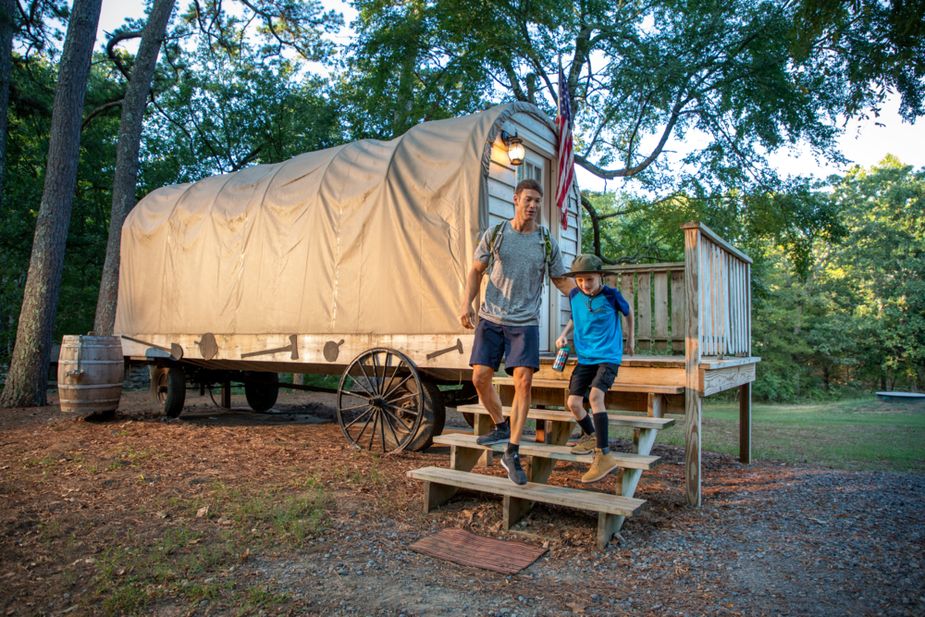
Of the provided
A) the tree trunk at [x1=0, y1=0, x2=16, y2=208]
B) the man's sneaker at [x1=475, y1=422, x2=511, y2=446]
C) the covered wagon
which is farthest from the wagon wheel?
the tree trunk at [x1=0, y1=0, x2=16, y2=208]

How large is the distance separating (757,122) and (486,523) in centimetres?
1083

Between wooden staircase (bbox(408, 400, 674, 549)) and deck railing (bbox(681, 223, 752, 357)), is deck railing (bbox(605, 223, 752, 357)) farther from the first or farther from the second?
wooden staircase (bbox(408, 400, 674, 549))

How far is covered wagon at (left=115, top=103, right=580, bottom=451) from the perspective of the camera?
221 inches

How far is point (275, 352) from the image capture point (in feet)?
21.9

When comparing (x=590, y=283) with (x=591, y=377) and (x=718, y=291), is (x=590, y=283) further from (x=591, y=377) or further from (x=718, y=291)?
(x=718, y=291)

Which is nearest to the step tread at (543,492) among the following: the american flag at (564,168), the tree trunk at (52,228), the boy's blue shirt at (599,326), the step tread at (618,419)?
the step tread at (618,419)

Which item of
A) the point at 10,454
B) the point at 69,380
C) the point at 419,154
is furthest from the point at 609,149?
the point at 10,454

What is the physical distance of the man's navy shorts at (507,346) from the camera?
375cm

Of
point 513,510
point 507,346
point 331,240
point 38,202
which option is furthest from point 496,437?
point 38,202

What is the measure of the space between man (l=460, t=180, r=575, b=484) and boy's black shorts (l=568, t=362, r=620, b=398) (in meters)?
0.43

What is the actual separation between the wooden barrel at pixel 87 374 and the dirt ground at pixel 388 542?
150cm

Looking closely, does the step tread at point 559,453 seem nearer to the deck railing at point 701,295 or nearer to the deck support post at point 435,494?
the deck support post at point 435,494

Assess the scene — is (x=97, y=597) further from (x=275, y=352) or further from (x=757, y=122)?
(x=757, y=122)

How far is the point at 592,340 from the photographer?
402cm
